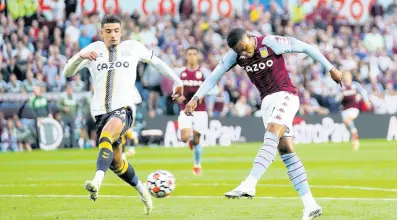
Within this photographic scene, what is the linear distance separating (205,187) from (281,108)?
17.6ft

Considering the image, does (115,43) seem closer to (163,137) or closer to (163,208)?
(163,208)

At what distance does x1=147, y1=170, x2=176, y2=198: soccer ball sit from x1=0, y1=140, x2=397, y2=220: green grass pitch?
0.19 m

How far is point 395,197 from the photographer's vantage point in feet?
44.2

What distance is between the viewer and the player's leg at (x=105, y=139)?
10695mm

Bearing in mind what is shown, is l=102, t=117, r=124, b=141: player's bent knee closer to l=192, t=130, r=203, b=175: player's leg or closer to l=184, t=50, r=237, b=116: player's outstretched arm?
l=184, t=50, r=237, b=116: player's outstretched arm

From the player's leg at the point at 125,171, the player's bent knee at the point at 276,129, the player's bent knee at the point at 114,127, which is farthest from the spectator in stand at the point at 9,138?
the player's bent knee at the point at 276,129

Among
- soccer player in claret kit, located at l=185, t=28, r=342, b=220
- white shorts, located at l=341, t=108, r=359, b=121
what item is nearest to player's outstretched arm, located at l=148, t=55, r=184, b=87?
soccer player in claret kit, located at l=185, t=28, r=342, b=220

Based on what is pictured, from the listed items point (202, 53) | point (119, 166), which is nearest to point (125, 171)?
point (119, 166)

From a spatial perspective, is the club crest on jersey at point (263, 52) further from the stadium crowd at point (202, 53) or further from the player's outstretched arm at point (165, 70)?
the stadium crowd at point (202, 53)

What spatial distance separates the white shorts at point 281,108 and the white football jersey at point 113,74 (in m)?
1.86

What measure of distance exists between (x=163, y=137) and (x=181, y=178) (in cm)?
1190

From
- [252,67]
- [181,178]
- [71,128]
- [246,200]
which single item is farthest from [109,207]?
[71,128]

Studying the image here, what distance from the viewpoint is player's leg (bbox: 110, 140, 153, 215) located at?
11562 millimetres

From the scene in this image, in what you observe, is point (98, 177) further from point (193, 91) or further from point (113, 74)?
point (193, 91)
